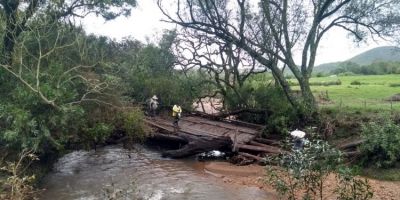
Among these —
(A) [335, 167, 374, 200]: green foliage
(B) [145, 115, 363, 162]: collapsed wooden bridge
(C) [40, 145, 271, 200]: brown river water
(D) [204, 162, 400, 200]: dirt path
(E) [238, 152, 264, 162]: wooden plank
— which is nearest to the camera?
(A) [335, 167, 374, 200]: green foliage

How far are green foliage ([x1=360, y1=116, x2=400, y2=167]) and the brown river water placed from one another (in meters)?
5.50

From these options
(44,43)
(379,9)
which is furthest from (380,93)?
(44,43)

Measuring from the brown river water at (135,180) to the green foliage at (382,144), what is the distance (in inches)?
217

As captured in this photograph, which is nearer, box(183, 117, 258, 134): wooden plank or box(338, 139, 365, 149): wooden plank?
box(338, 139, 365, 149): wooden plank

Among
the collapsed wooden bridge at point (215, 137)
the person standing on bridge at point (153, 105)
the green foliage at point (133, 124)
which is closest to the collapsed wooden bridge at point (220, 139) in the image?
the collapsed wooden bridge at point (215, 137)

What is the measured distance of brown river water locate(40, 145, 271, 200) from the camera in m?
15.7

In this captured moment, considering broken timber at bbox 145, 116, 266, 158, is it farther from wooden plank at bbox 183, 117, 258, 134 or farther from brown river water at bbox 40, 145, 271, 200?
brown river water at bbox 40, 145, 271, 200

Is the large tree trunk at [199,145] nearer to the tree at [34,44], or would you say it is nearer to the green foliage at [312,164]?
the tree at [34,44]

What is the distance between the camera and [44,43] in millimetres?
19328

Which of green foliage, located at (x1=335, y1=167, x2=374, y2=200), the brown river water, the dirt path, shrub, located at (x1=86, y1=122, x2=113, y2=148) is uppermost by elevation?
shrub, located at (x1=86, y1=122, x2=113, y2=148)

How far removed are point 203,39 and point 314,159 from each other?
22818 millimetres

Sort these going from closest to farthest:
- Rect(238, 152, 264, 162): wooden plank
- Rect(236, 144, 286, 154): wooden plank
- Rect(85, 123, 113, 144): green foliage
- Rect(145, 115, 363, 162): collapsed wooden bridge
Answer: Rect(85, 123, 113, 144): green foliage
Rect(238, 152, 264, 162): wooden plank
Rect(236, 144, 286, 154): wooden plank
Rect(145, 115, 363, 162): collapsed wooden bridge

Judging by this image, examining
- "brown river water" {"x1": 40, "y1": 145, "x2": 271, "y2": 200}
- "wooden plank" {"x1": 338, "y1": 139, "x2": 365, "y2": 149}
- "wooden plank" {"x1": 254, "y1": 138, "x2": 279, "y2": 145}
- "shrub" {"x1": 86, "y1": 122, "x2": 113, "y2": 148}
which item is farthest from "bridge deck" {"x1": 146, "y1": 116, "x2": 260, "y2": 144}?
"shrub" {"x1": 86, "y1": 122, "x2": 113, "y2": 148}

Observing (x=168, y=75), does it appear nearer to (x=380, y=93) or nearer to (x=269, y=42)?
(x=269, y=42)
